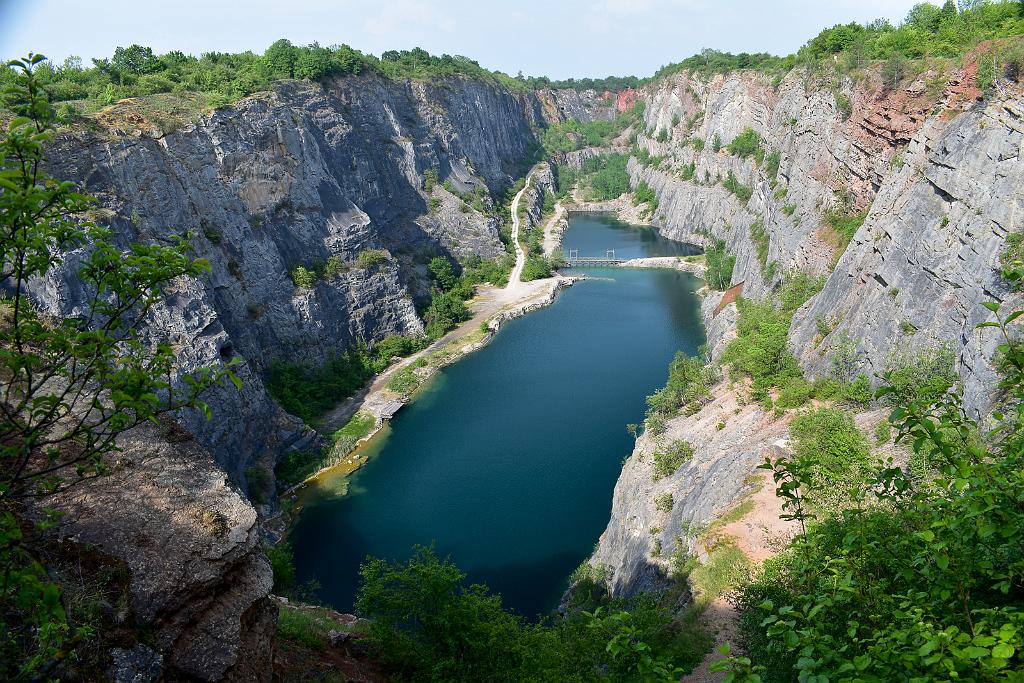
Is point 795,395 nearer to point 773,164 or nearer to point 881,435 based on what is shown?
point 881,435

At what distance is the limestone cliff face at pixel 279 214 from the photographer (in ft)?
92.6

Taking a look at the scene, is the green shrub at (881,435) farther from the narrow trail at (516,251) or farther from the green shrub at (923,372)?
the narrow trail at (516,251)

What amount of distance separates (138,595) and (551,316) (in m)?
46.1

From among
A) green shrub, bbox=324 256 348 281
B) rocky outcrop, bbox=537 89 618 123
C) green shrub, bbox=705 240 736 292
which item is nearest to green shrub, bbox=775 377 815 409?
green shrub, bbox=705 240 736 292

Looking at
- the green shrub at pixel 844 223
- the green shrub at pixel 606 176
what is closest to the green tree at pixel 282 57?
the green shrub at pixel 844 223

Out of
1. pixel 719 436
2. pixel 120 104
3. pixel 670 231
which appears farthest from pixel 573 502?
pixel 670 231

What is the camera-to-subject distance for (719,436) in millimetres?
23641

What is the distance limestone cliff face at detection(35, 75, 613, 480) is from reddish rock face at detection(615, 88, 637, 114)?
72.1 metres

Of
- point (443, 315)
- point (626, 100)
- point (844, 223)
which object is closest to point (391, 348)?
point (443, 315)

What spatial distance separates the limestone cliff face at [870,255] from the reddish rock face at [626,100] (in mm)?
90564

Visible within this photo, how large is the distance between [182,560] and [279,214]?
113ft

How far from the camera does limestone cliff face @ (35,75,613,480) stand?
28219 mm

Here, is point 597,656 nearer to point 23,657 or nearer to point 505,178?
point 23,657

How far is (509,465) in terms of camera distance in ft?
98.7
